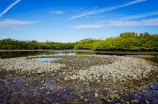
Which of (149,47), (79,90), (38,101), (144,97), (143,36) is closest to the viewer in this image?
(38,101)

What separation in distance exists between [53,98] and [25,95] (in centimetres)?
186

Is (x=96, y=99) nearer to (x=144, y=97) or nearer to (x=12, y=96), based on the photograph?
(x=144, y=97)

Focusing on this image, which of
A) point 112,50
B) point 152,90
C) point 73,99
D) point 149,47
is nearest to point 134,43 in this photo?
point 149,47

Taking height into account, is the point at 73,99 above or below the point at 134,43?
below

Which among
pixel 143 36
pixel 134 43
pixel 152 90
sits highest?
pixel 143 36

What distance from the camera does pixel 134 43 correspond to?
59906 millimetres

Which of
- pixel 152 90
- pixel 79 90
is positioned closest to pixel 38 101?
pixel 79 90

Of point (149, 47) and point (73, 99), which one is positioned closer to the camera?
point (73, 99)

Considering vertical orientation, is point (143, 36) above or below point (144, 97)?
above

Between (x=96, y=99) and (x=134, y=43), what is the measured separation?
2351 inches

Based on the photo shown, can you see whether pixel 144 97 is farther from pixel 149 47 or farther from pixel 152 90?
pixel 149 47

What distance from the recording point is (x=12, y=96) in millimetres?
7312

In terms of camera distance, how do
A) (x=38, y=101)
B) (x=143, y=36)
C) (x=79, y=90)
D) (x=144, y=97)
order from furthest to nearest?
(x=143, y=36) < (x=79, y=90) < (x=144, y=97) < (x=38, y=101)

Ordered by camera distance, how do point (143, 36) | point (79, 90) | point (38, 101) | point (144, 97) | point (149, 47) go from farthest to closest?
point (143, 36), point (149, 47), point (79, 90), point (144, 97), point (38, 101)
